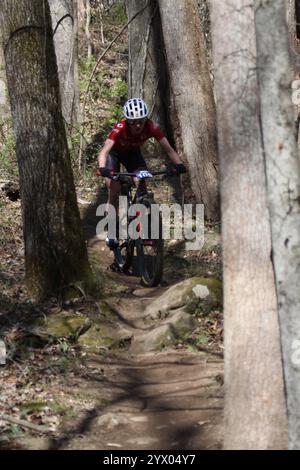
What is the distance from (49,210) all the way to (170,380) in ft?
8.35

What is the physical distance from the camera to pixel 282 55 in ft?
16.6

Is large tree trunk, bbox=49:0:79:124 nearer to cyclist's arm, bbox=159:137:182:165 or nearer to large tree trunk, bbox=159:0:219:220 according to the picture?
large tree trunk, bbox=159:0:219:220

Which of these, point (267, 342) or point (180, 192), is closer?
point (267, 342)

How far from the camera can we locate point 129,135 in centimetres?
1099

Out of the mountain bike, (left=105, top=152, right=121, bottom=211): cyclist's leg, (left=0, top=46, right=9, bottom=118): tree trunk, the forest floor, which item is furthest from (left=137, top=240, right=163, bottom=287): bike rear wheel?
(left=0, top=46, right=9, bottom=118): tree trunk

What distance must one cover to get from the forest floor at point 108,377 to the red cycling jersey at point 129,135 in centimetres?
181

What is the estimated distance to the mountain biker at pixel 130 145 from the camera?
34.3ft

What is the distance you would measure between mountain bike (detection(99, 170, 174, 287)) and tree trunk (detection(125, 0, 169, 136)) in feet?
20.2

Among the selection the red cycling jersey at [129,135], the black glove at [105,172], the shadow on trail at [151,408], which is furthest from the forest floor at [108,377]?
the red cycling jersey at [129,135]

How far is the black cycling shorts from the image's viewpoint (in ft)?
36.6

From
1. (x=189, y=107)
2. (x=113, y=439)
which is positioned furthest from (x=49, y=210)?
(x=189, y=107)

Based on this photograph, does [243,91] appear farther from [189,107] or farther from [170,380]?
[189,107]

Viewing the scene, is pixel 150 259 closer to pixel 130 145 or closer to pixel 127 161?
pixel 127 161
